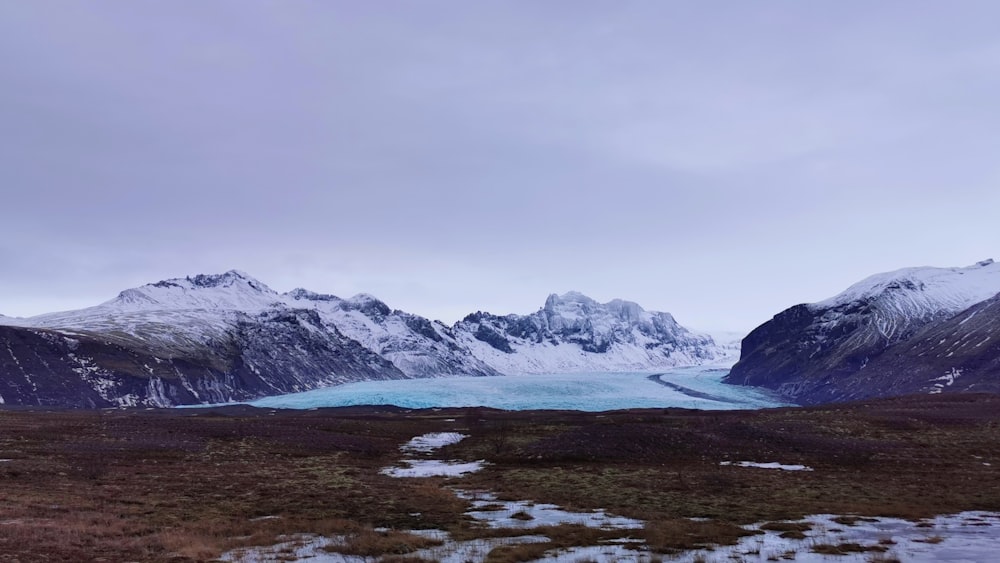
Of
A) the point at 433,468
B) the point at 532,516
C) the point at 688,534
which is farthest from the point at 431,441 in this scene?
the point at 688,534

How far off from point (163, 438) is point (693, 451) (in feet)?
182

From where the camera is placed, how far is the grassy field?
2975 centimetres

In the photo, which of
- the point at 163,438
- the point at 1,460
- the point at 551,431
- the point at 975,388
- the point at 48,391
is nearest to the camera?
the point at 1,460

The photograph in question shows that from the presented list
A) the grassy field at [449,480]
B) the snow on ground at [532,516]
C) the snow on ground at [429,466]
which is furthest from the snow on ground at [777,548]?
the snow on ground at [429,466]

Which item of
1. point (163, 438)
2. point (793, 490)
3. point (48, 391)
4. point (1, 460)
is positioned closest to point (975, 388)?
point (793, 490)

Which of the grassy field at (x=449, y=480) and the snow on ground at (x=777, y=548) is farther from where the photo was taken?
the grassy field at (x=449, y=480)

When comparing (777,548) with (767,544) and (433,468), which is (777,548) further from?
(433,468)

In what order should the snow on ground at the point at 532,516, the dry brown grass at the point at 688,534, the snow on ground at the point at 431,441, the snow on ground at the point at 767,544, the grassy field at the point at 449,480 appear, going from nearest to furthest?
the snow on ground at the point at 767,544 < the dry brown grass at the point at 688,534 < the grassy field at the point at 449,480 < the snow on ground at the point at 532,516 < the snow on ground at the point at 431,441

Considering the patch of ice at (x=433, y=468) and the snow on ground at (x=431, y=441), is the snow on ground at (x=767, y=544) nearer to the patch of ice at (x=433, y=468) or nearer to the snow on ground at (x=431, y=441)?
the patch of ice at (x=433, y=468)

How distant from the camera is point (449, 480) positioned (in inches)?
1948

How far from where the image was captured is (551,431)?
8169 cm

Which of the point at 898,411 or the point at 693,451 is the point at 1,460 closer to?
the point at 693,451

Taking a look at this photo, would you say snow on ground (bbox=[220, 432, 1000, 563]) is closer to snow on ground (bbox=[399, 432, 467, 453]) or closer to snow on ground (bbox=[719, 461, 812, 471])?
snow on ground (bbox=[719, 461, 812, 471])

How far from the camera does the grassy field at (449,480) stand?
2975 centimetres
